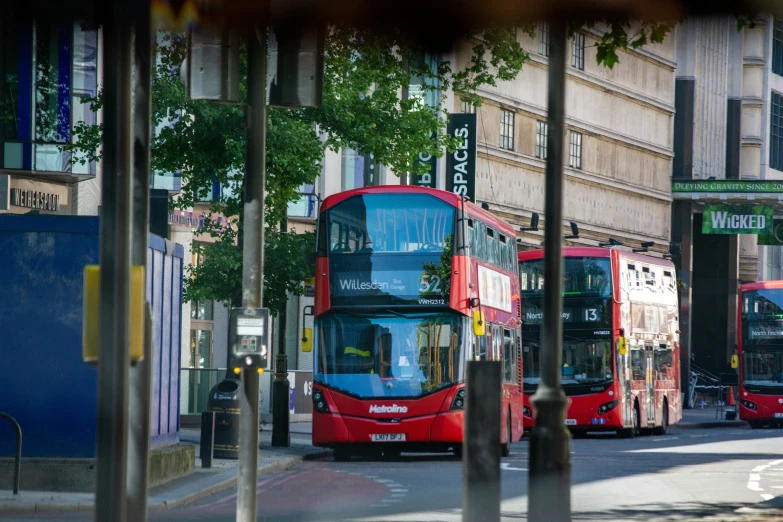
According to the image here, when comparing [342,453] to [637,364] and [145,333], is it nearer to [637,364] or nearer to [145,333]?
[637,364]

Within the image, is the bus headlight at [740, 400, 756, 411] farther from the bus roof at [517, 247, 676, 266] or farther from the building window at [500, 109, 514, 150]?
the building window at [500, 109, 514, 150]

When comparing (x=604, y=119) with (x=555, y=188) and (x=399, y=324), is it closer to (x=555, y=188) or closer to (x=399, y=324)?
(x=399, y=324)

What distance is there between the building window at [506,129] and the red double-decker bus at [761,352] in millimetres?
11243

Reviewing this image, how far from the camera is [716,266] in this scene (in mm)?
68562

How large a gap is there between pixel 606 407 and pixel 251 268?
25601 millimetres

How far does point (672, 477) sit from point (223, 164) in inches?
379

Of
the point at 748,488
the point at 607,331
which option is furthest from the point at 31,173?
the point at 748,488

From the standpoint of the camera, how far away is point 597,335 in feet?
117

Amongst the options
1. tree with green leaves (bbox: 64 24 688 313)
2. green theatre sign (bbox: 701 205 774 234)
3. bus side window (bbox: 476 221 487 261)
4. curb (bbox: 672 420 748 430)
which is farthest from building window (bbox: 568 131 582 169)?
bus side window (bbox: 476 221 487 261)

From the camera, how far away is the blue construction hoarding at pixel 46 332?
1647 cm

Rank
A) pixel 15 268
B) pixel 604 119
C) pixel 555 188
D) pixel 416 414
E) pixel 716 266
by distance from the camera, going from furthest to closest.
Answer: pixel 716 266 < pixel 604 119 < pixel 416 414 < pixel 15 268 < pixel 555 188

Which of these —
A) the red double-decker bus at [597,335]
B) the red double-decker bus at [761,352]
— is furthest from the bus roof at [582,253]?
the red double-decker bus at [761,352]

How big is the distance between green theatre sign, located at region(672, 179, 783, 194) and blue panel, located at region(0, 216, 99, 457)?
41.2 metres

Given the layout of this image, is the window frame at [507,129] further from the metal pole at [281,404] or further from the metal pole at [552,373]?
the metal pole at [552,373]
